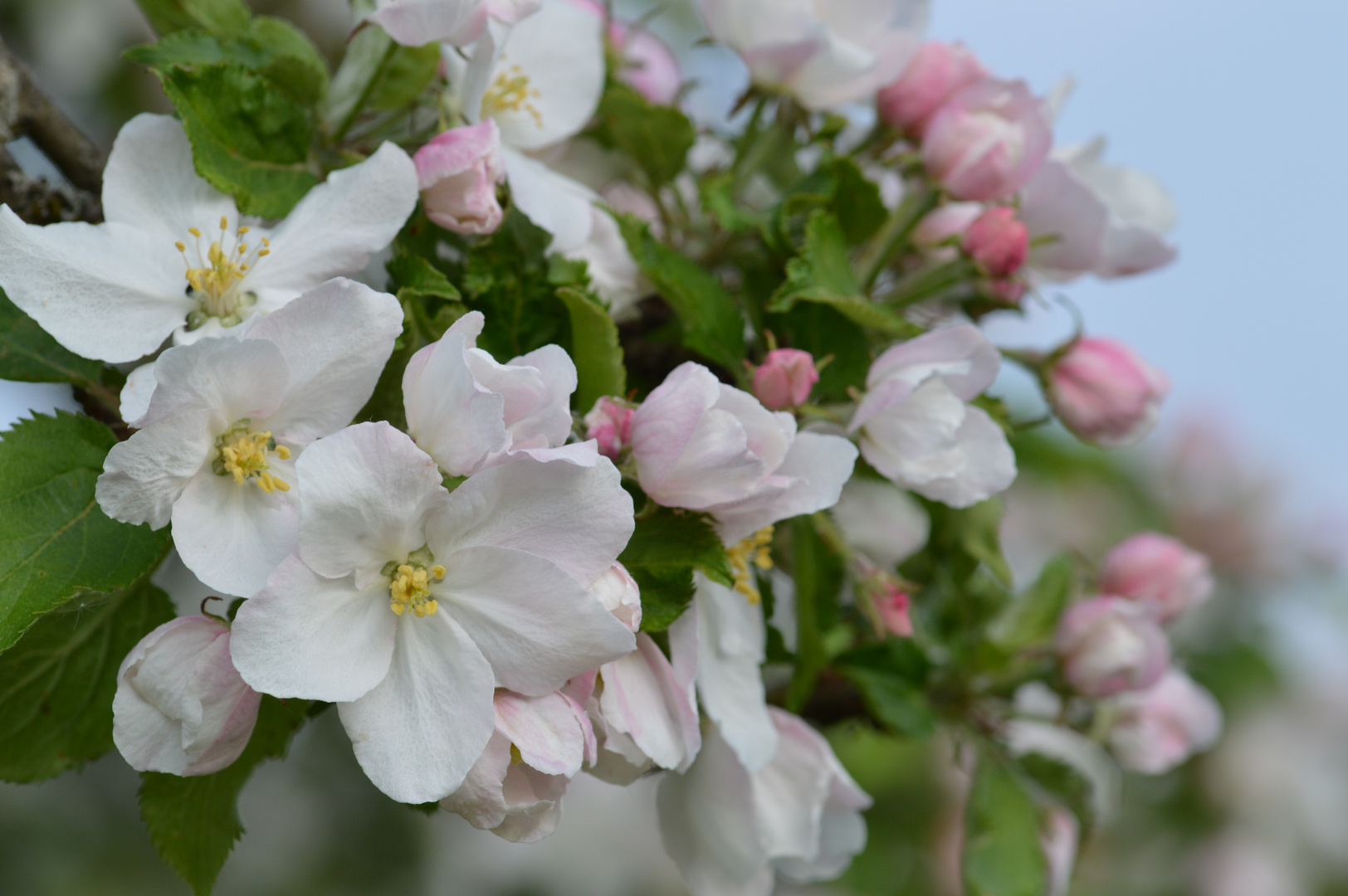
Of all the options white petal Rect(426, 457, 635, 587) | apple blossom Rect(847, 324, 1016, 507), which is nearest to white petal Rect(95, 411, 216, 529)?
white petal Rect(426, 457, 635, 587)

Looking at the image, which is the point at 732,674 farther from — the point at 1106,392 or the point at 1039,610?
the point at 1039,610

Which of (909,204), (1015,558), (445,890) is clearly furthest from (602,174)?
(445,890)

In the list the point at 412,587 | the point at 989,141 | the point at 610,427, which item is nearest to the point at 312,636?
the point at 412,587

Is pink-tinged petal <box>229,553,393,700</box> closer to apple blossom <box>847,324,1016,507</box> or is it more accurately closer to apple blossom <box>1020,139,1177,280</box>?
apple blossom <box>847,324,1016,507</box>

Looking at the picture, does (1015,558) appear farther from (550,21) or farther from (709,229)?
(550,21)

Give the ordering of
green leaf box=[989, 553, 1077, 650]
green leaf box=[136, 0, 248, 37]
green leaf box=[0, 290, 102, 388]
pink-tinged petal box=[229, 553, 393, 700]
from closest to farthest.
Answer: pink-tinged petal box=[229, 553, 393, 700] < green leaf box=[0, 290, 102, 388] < green leaf box=[136, 0, 248, 37] < green leaf box=[989, 553, 1077, 650]

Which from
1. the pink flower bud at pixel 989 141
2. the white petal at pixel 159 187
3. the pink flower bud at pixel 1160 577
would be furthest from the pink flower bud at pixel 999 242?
the white petal at pixel 159 187
